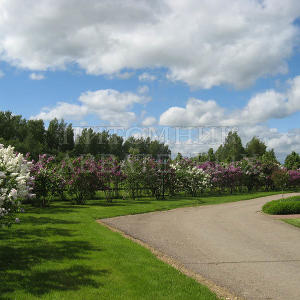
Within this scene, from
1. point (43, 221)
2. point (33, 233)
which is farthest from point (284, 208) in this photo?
point (33, 233)

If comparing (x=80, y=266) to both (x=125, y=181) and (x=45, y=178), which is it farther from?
(x=125, y=181)

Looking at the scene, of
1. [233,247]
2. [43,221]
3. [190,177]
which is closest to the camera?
[233,247]

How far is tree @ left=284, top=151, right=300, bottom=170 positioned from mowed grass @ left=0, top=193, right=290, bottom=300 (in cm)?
4255

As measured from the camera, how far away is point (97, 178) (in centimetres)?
1948

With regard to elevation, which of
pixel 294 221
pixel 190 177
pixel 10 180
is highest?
pixel 10 180

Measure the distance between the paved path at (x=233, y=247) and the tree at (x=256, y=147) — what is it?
139 ft

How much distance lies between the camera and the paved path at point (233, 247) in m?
5.87

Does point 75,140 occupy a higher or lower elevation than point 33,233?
higher

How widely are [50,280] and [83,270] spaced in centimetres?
75

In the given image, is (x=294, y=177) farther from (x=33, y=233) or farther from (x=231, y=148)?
(x=33, y=233)

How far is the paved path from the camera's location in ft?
19.3

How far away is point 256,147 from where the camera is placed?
182ft

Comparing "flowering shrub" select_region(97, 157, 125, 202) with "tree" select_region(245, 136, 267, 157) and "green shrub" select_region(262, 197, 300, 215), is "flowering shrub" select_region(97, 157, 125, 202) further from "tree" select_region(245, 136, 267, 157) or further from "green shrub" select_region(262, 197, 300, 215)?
"tree" select_region(245, 136, 267, 157)

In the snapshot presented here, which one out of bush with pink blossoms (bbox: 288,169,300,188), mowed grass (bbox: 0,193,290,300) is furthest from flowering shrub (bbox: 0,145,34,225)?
bush with pink blossoms (bbox: 288,169,300,188)
